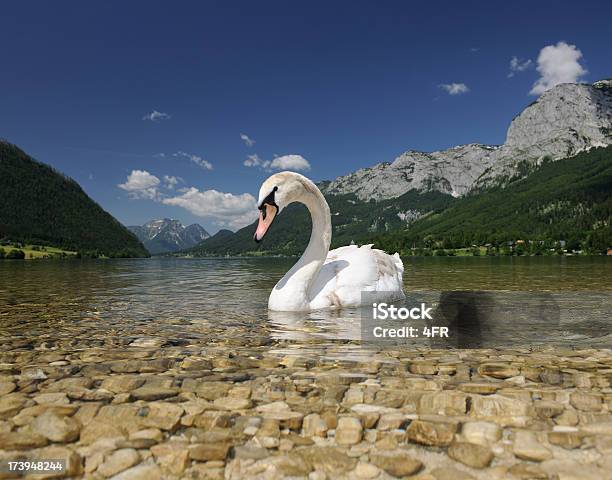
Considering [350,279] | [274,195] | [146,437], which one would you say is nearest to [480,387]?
[146,437]

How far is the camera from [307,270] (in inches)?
389

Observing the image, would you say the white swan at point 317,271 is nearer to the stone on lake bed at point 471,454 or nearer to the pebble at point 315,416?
the pebble at point 315,416

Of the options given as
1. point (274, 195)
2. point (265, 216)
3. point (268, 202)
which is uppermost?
point (274, 195)

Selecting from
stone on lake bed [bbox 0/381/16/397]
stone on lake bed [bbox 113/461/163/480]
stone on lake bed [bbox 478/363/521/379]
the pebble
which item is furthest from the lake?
stone on lake bed [bbox 113/461/163/480]

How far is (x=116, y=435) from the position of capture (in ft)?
10.9

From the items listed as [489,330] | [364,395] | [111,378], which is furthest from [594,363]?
[111,378]

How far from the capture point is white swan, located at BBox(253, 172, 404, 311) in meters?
9.03

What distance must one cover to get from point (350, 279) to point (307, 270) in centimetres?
116

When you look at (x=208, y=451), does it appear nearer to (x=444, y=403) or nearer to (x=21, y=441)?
(x=21, y=441)

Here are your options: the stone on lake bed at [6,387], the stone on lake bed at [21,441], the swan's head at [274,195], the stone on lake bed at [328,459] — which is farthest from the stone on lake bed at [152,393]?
the swan's head at [274,195]

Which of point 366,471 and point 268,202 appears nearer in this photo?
point 366,471

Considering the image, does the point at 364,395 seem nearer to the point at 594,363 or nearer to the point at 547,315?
the point at 594,363

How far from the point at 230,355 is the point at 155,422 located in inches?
96.4

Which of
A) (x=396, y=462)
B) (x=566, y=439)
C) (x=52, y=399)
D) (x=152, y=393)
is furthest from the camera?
(x=152, y=393)
